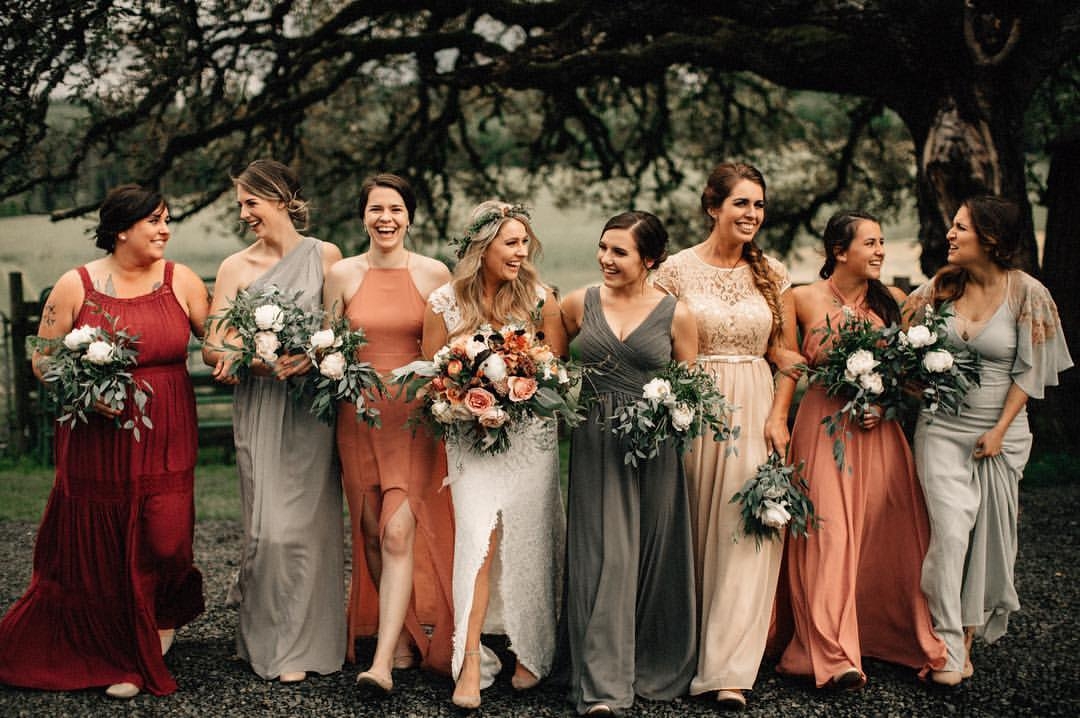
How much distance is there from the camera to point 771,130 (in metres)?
15.0

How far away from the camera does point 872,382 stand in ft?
15.9

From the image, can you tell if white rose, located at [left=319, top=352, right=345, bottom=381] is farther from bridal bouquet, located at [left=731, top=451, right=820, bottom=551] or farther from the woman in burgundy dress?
bridal bouquet, located at [left=731, top=451, right=820, bottom=551]

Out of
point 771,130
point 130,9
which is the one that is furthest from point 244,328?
point 771,130

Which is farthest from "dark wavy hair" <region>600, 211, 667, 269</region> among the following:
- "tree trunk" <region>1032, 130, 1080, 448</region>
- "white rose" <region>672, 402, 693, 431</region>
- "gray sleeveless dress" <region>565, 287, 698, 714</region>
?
"tree trunk" <region>1032, 130, 1080, 448</region>

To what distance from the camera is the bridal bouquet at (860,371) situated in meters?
4.86

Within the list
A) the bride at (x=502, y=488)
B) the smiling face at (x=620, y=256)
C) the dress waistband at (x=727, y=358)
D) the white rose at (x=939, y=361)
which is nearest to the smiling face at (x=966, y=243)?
the white rose at (x=939, y=361)

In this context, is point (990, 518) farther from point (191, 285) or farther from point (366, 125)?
point (366, 125)

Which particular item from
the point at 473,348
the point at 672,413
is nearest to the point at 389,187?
the point at 473,348

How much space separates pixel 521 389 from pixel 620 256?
86cm

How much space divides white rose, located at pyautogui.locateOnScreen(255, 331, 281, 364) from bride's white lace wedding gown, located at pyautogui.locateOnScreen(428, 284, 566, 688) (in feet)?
2.51

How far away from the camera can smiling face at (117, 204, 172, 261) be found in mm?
4930

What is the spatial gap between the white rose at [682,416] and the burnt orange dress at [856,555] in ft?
3.13

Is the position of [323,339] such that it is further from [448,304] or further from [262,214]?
[262,214]

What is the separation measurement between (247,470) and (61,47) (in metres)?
5.78
